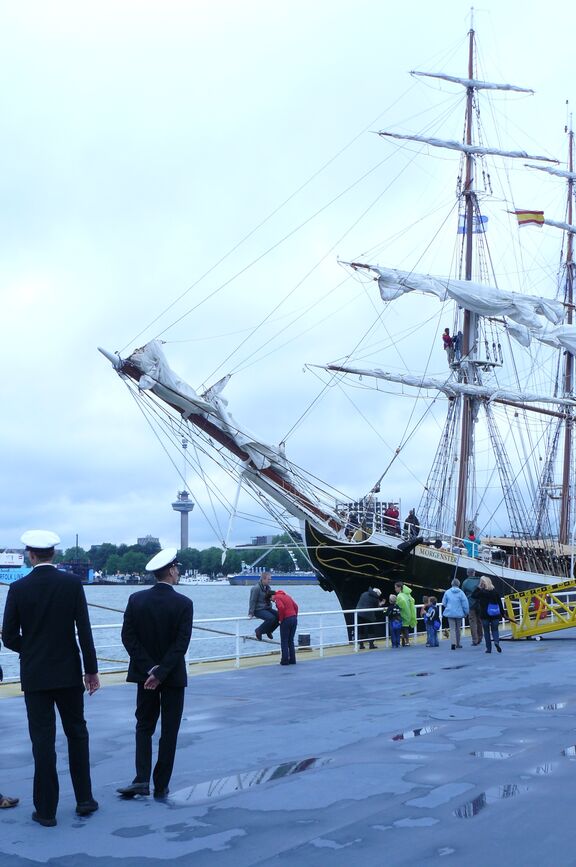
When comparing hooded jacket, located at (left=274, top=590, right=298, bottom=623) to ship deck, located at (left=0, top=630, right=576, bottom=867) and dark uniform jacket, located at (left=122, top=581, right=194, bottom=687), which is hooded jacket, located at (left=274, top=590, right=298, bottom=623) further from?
dark uniform jacket, located at (left=122, top=581, right=194, bottom=687)

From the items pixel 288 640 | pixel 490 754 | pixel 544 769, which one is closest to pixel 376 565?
pixel 288 640

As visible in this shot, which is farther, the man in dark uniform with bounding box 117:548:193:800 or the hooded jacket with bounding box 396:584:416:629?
the hooded jacket with bounding box 396:584:416:629

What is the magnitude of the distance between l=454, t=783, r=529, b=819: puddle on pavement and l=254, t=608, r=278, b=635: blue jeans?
1235cm

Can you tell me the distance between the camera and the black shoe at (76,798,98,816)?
20.3 feet

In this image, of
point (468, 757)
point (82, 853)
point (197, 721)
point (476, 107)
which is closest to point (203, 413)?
point (197, 721)

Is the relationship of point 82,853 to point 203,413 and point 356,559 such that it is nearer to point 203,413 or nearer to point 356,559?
point 203,413

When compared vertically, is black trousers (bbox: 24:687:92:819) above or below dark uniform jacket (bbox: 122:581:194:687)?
below

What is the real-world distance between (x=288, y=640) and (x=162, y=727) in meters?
10.2

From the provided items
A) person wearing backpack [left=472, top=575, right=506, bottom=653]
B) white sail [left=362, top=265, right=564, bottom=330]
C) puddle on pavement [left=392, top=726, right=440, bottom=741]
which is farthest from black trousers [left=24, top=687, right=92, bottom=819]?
white sail [left=362, top=265, right=564, bottom=330]

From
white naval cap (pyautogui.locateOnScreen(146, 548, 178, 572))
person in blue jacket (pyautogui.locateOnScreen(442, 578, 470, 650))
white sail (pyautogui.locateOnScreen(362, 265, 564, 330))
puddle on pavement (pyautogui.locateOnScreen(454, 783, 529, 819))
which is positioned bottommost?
puddle on pavement (pyautogui.locateOnScreen(454, 783, 529, 819))

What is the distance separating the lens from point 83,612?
6.26 m

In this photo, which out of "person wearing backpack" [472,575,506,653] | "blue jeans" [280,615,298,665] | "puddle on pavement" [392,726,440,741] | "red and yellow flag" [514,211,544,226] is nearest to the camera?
"puddle on pavement" [392,726,440,741]

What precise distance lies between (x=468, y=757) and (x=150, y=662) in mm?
2719

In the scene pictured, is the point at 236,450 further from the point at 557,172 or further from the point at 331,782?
the point at 557,172
